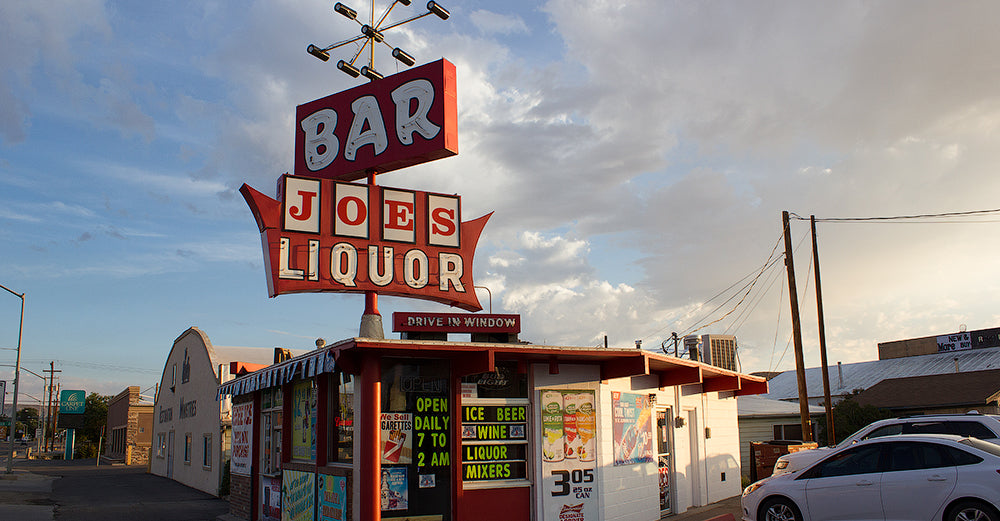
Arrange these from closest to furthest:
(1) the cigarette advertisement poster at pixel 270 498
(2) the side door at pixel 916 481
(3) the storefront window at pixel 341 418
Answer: (2) the side door at pixel 916 481
(3) the storefront window at pixel 341 418
(1) the cigarette advertisement poster at pixel 270 498

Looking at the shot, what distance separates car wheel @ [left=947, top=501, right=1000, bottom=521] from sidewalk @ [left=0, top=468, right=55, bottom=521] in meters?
20.8

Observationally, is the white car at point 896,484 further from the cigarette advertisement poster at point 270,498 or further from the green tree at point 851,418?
the green tree at point 851,418

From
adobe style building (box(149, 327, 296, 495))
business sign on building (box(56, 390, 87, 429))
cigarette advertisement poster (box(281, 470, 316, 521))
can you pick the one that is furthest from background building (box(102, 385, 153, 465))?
cigarette advertisement poster (box(281, 470, 316, 521))

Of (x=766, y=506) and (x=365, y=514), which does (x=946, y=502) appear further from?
(x=365, y=514)

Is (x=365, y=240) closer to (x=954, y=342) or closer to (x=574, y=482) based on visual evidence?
(x=574, y=482)

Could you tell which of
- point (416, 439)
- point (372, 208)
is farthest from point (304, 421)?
point (372, 208)

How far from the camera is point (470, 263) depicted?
50.9 feet

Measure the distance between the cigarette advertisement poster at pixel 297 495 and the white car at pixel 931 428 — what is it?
877cm

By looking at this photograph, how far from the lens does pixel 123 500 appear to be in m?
25.2

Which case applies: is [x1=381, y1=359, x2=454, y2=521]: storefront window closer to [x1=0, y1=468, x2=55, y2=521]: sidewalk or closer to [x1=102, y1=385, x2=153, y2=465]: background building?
[x1=0, y1=468, x2=55, y2=521]: sidewalk

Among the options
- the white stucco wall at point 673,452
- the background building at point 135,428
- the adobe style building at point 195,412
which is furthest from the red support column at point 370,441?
the background building at point 135,428

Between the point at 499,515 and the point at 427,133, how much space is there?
300 inches

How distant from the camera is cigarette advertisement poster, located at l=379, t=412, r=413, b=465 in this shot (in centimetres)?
1197

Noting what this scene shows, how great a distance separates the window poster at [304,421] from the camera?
14211 millimetres
